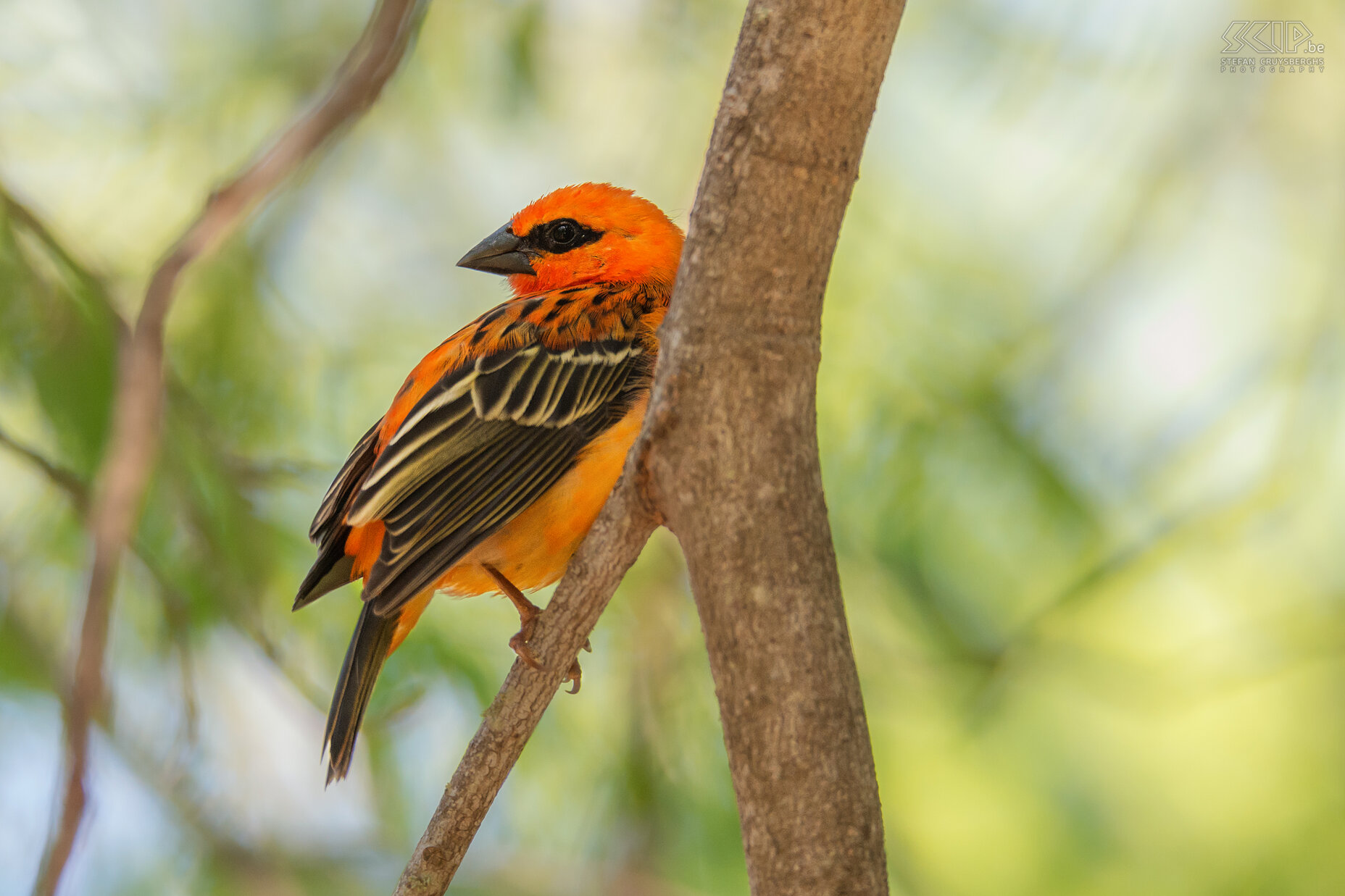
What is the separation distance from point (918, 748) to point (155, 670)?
115 inches

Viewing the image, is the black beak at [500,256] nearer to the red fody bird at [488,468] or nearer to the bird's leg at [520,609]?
the red fody bird at [488,468]

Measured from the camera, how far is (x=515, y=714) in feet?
8.41

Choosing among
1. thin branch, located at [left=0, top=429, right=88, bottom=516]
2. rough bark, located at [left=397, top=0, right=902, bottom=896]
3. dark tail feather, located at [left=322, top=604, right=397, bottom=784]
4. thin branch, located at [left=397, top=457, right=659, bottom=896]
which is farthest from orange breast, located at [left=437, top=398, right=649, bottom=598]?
thin branch, located at [left=0, top=429, right=88, bottom=516]

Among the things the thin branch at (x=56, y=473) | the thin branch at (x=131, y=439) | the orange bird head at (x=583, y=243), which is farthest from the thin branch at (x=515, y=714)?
the thin branch at (x=56, y=473)

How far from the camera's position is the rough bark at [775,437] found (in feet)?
6.77

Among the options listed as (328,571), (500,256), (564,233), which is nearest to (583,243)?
(564,233)

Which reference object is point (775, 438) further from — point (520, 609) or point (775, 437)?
point (520, 609)

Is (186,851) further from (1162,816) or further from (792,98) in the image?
(792,98)

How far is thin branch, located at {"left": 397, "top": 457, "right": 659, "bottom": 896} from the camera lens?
2480 mm

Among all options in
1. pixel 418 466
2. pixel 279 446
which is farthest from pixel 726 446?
pixel 279 446

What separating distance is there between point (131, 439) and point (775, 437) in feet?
6.28

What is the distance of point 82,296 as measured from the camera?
4344 mm

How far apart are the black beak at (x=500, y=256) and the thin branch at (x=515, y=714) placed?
6.60 feet

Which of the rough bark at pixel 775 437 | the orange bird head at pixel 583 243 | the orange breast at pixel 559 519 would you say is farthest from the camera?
the orange bird head at pixel 583 243
